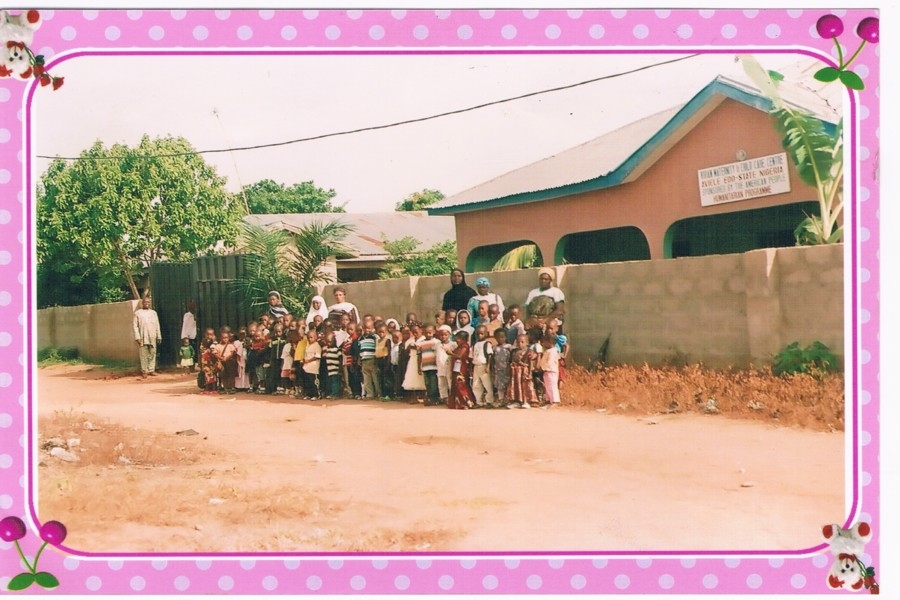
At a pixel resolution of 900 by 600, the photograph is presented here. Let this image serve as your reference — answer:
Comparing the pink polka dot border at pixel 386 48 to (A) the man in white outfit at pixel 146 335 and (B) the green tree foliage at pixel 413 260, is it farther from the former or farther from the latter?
(B) the green tree foliage at pixel 413 260

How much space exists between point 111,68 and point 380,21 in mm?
1492

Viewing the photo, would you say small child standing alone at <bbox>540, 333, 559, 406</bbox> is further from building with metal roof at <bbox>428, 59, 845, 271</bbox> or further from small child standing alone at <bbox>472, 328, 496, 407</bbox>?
building with metal roof at <bbox>428, 59, 845, 271</bbox>

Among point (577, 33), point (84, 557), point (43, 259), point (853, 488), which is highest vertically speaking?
point (577, 33)

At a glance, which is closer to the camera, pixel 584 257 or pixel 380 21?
pixel 380 21

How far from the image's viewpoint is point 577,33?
4.49m

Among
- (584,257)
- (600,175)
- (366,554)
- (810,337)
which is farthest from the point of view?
(584,257)

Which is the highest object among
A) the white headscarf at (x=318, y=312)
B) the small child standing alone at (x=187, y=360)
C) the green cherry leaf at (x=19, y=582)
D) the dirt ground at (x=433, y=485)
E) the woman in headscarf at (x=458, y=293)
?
the woman in headscarf at (x=458, y=293)

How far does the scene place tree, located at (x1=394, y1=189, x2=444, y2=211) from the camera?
6471mm

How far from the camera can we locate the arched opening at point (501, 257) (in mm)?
9719

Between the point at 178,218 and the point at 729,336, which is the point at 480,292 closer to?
the point at 729,336

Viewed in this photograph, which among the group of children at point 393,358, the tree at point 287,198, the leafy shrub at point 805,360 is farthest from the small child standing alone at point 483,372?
the leafy shrub at point 805,360

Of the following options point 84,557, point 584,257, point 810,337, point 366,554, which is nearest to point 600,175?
point 584,257

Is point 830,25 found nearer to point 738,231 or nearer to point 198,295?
point 738,231

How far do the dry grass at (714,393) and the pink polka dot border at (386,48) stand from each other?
0.64 meters
